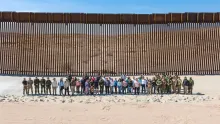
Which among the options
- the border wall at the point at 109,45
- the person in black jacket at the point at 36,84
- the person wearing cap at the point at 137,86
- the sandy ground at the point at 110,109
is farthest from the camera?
the border wall at the point at 109,45

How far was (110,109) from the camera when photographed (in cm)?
1728

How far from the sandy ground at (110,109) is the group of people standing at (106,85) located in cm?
73

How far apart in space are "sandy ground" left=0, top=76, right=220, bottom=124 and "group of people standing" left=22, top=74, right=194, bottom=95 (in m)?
0.73

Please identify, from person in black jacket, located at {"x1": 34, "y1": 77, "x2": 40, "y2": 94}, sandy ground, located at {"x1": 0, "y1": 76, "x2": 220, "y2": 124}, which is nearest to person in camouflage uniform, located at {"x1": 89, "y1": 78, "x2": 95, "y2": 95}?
sandy ground, located at {"x1": 0, "y1": 76, "x2": 220, "y2": 124}

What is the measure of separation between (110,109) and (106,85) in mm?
3009

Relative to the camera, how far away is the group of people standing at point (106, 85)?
20031mm

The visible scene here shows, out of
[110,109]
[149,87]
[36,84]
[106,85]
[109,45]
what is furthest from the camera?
[109,45]

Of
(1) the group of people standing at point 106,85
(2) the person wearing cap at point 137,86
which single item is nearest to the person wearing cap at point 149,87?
(1) the group of people standing at point 106,85

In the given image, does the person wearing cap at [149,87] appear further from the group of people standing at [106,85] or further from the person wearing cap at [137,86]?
the person wearing cap at [137,86]

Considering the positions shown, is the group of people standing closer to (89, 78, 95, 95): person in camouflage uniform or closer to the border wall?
(89, 78, 95, 95): person in camouflage uniform

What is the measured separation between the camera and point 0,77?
24.6 metres

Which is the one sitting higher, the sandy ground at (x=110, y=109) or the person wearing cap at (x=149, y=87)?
the person wearing cap at (x=149, y=87)

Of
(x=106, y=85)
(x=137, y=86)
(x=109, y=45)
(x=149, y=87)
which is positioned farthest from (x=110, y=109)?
(x=109, y=45)

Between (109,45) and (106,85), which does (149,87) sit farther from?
(109,45)
